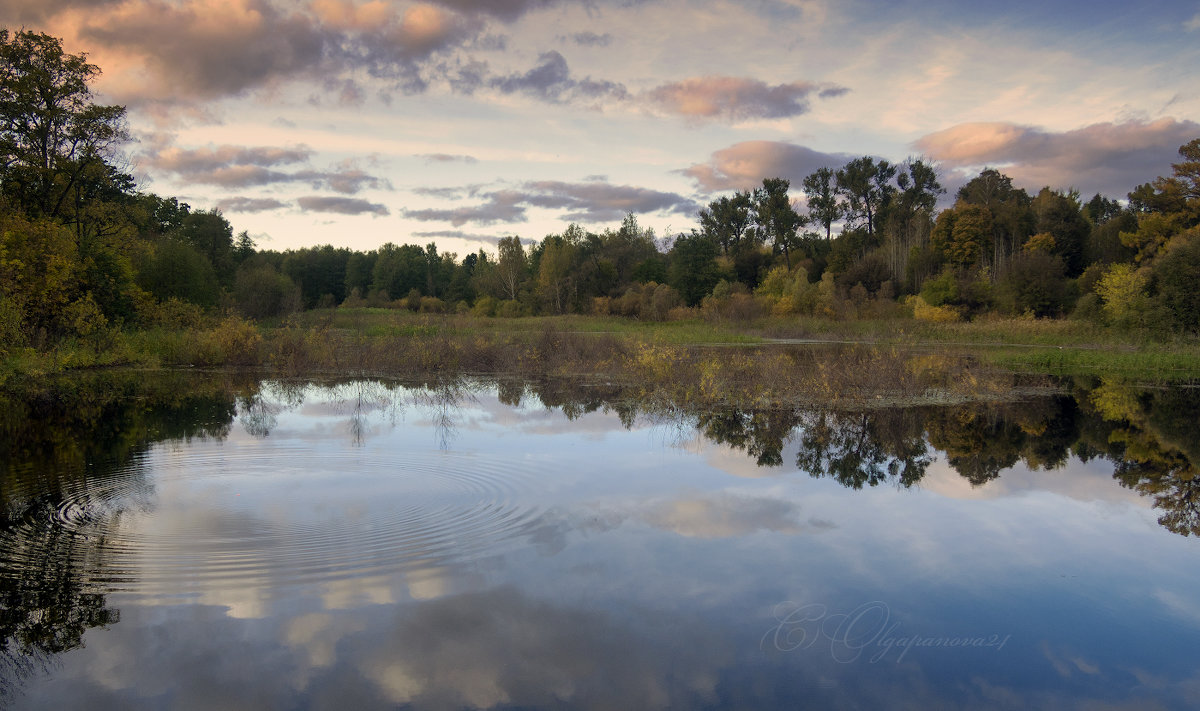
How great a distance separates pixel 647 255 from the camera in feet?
259

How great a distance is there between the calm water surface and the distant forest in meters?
14.7

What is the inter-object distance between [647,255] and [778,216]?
1655cm

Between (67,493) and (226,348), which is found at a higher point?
(226,348)

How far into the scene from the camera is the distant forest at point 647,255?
26.2m

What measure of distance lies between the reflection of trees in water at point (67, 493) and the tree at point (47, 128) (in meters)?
14.1

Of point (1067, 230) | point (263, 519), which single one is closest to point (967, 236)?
point (1067, 230)

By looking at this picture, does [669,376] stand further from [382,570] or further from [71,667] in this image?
[71,667]

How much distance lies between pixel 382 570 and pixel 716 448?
6.74 meters

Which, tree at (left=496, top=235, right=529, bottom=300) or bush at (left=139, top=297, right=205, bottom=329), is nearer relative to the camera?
bush at (left=139, top=297, right=205, bottom=329)

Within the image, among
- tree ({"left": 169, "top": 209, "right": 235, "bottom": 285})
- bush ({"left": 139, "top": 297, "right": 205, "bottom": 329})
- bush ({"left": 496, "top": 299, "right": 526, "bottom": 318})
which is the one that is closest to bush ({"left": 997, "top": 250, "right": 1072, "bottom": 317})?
bush ({"left": 496, "top": 299, "right": 526, "bottom": 318})

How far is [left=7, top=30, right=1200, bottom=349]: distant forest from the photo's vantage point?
2622cm

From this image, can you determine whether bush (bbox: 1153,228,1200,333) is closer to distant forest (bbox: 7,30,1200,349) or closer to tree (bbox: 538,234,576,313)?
distant forest (bbox: 7,30,1200,349)

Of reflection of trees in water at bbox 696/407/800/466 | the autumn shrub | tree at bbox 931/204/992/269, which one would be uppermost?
tree at bbox 931/204/992/269

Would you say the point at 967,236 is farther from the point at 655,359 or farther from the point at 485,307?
the point at 655,359
